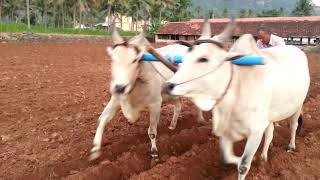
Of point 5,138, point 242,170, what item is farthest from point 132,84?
point 5,138

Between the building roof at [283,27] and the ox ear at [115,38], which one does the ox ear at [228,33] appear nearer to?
the ox ear at [115,38]

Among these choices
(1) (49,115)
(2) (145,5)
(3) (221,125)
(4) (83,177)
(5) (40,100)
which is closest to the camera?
(3) (221,125)

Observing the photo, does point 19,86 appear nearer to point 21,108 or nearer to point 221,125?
point 21,108

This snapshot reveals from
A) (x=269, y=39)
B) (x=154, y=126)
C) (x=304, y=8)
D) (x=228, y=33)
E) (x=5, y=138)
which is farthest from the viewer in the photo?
(x=304, y=8)

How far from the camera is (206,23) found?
4.33 meters

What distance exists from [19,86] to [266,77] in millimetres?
8347

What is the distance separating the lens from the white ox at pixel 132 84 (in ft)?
15.2

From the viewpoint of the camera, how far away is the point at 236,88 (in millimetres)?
4180

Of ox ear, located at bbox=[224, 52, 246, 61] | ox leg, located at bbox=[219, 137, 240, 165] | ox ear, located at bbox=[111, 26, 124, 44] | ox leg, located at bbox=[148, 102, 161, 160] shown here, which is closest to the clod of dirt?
ox leg, located at bbox=[148, 102, 161, 160]

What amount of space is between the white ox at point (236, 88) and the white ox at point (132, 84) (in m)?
0.83

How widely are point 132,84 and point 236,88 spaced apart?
1.45 metres

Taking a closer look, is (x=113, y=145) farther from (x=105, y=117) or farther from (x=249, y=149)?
(x=249, y=149)

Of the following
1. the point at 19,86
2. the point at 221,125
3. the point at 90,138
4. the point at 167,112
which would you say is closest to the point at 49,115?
the point at 90,138

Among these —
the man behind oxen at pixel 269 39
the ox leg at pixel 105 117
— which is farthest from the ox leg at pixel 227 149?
the man behind oxen at pixel 269 39
